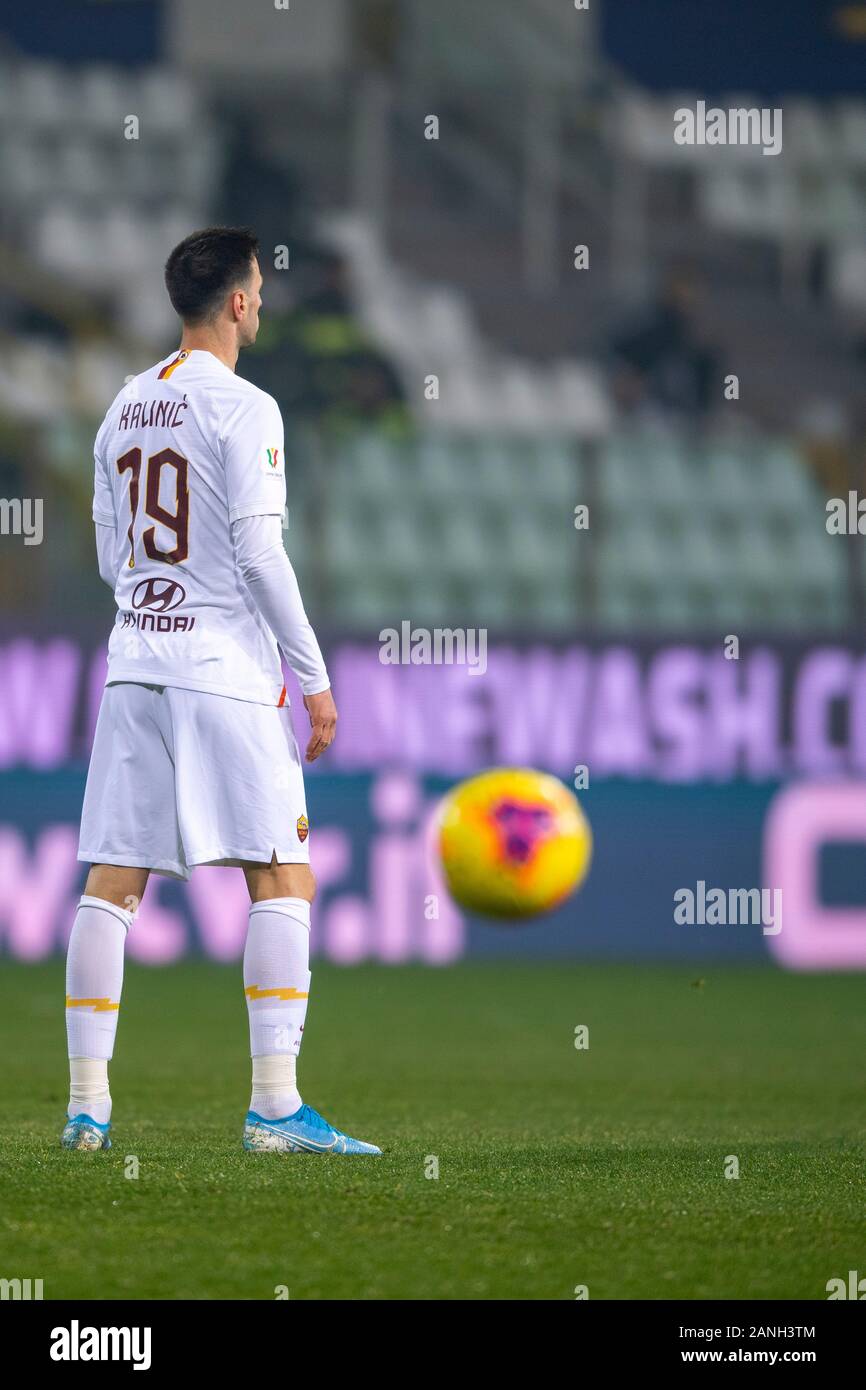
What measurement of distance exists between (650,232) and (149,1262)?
1425cm

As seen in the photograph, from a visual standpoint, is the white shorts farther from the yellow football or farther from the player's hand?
the yellow football

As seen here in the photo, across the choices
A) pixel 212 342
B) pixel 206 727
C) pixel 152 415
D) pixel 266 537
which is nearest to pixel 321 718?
pixel 206 727

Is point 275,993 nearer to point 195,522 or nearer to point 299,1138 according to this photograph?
point 299,1138

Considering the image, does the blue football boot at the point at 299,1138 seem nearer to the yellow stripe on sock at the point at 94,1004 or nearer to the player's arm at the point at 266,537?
the yellow stripe on sock at the point at 94,1004

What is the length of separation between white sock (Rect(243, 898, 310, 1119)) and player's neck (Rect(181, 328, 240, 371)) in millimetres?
1224

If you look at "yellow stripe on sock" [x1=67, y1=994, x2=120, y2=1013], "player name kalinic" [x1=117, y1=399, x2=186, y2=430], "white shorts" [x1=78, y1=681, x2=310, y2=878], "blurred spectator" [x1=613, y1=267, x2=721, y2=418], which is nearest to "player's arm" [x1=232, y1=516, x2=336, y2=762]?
"white shorts" [x1=78, y1=681, x2=310, y2=878]

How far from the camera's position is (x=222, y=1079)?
636cm

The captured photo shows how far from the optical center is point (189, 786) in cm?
431

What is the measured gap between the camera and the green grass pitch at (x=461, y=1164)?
11.0ft

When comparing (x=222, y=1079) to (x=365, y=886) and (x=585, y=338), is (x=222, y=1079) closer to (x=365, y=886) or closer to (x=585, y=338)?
(x=365, y=886)

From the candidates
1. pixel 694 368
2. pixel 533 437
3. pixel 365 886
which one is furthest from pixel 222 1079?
pixel 694 368

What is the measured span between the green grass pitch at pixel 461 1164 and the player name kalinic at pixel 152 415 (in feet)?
5.13

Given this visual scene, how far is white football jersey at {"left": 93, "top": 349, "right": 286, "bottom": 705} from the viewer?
4.34 metres
